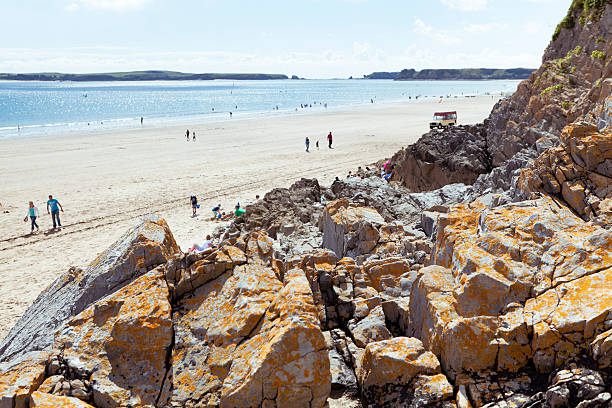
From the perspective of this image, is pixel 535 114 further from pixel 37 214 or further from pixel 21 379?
pixel 37 214

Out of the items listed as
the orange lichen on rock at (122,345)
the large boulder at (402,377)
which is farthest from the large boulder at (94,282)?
the large boulder at (402,377)

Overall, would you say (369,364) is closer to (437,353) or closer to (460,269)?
(437,353)

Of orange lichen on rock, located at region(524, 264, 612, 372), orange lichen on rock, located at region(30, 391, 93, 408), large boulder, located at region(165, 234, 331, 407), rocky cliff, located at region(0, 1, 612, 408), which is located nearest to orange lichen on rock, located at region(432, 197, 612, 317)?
rocky cliff, located at region(0, 1, 612, 408)

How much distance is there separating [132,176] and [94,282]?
28.6m

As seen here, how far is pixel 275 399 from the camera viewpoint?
468cm

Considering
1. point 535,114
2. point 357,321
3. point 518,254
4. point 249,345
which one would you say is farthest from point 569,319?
point 535,114

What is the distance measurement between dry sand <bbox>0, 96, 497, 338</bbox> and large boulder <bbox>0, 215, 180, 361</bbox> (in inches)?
253

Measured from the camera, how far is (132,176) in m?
33.7

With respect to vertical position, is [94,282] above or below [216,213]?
above

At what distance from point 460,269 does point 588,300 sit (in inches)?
61.8

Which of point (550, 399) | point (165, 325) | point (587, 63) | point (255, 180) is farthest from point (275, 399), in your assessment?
point (255, 180)

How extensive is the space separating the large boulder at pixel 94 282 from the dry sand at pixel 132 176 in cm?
642

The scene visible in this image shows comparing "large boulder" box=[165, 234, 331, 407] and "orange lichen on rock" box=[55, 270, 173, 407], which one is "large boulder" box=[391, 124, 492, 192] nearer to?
"large boulder" box=[165, 234, 331, 407]

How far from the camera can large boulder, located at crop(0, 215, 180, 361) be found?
6832mm
